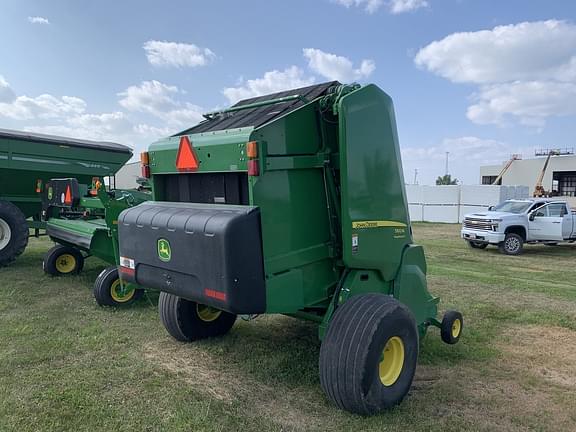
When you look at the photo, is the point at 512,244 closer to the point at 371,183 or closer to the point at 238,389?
the point at 371,183

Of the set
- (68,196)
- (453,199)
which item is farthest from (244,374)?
(453,199)

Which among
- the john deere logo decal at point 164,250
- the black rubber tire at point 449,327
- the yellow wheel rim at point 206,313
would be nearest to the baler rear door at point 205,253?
the john deere logo decal at point 164,250

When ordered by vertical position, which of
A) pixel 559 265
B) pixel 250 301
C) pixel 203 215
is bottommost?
pixel 559 265

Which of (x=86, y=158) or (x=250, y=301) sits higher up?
(x=86, y=158)

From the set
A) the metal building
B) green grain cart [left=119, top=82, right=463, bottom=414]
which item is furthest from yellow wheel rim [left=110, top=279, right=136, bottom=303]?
the metal building

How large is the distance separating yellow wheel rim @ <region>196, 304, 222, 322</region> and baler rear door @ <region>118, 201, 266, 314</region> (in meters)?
1.38

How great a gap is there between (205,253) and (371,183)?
1456 mm

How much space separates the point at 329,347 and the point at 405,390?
2.49 ft

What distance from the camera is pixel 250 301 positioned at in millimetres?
3072

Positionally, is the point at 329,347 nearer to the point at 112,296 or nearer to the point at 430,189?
the point at 112,296

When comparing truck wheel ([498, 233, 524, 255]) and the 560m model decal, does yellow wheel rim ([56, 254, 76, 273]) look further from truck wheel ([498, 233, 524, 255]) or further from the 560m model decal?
truck wheel ([498, 233, 524, 255])

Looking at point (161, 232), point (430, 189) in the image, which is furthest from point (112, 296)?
point (430, 189)

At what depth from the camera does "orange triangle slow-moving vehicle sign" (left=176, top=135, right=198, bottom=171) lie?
3.54 metres

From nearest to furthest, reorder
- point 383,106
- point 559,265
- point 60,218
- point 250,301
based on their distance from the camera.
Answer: point 250,301 → point 383,106 → point 60,218 → point 559,265
